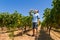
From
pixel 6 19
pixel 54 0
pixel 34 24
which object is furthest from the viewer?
pixel 6 19

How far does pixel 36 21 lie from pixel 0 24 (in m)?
43.8

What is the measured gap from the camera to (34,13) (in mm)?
10641

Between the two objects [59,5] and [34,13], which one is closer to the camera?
[34,13]

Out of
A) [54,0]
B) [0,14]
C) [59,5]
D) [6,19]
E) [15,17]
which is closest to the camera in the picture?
[59,5]

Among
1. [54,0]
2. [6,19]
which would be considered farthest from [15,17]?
[54,0]

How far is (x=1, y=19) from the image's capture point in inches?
2138

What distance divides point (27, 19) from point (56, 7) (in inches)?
1483

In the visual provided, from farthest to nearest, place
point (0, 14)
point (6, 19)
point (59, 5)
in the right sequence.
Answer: point (0, 14) < point (6, 19) < point (59, 5)

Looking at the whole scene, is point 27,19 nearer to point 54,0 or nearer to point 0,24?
point 0,24

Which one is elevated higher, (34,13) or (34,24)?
(34,13)

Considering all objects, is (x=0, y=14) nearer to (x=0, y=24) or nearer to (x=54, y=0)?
(x=0, y=24)

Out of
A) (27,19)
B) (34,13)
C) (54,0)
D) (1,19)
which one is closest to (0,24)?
(1,19)

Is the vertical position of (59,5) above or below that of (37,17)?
above

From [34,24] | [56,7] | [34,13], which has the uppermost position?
[56,7]
